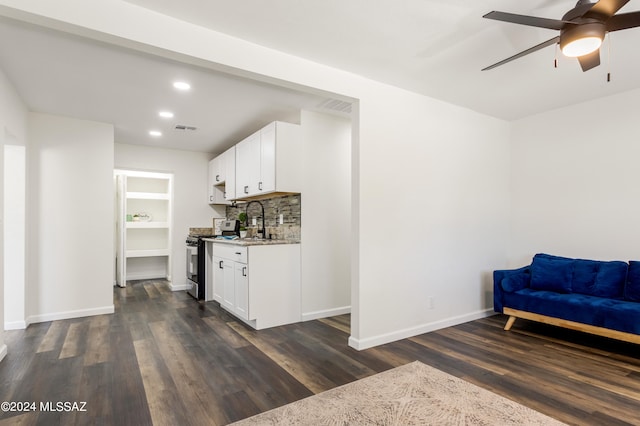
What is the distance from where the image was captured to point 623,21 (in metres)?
1.95

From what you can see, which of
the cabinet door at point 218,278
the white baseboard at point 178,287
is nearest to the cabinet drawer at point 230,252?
the cabinet door at point 218,278

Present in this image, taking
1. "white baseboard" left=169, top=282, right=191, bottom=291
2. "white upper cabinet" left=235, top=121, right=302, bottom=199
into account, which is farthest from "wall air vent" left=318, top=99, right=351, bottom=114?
"white baseboard" left=169, top=282, right=191, bottom=291

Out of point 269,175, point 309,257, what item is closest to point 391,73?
point 269,175

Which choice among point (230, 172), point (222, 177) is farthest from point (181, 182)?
point (230, 172)

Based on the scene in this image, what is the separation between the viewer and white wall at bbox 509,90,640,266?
3793 millimetres

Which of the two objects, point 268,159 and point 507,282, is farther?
point 268,159

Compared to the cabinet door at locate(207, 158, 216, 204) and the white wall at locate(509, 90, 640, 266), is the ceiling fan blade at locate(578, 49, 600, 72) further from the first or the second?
the cabinet door at locate(207, 158, 216, 204)

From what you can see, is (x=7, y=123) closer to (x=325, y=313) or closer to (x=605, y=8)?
(x=325, y=313)

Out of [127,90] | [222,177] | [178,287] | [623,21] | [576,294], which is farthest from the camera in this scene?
[178,287]

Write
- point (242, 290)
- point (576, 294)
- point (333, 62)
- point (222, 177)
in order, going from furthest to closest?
point (222, 177)
point (242, 290)
point (576, 294)
point (333, 62)

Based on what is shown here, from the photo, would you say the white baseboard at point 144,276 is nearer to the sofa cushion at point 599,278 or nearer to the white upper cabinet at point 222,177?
the white upper cabinet at point 222,177

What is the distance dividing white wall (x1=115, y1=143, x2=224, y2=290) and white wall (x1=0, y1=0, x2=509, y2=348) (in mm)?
4057

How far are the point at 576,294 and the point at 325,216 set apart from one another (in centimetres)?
288

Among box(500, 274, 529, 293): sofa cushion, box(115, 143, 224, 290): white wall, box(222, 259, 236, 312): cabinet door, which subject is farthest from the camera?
box(115, 143, 224, 290): white wall
